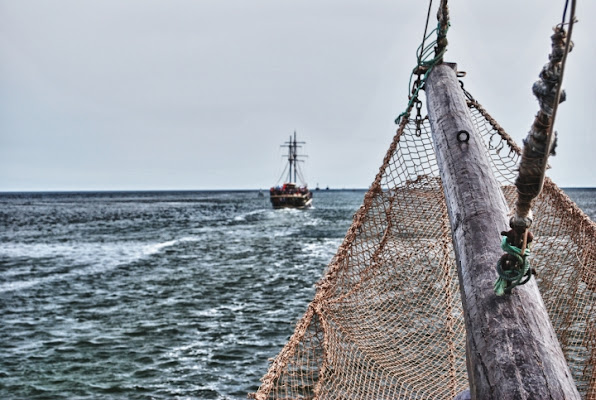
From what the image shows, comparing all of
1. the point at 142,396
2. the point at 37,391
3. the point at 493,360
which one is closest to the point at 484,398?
the point at 493,360

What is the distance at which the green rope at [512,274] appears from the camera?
67.0 inches

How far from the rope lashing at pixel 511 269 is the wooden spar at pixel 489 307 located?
5 centimetres

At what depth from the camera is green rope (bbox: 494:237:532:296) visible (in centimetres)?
170

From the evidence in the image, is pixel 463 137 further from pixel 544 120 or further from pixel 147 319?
pixel 147 319

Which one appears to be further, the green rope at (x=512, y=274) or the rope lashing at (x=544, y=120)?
the green rope at (x=512, y=274)

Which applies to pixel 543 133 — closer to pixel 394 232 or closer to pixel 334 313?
pixel 334 313

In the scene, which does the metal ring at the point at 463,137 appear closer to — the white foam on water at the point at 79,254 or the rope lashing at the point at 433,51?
the rope lashing at the point at 433,51

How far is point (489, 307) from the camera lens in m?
1.77

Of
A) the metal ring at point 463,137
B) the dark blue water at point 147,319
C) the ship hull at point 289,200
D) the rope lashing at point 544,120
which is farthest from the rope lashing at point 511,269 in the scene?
the ship hull at point 289,200

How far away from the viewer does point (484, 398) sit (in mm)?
1606

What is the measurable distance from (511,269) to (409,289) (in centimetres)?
271

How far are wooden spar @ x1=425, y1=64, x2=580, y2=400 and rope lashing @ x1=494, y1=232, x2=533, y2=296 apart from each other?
5 centimetres

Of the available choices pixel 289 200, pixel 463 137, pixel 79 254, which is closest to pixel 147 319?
pixel 463 137

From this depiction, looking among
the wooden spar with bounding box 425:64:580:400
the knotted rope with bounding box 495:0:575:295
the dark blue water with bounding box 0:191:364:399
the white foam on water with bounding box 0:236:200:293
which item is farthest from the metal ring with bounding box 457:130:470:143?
the white foam on water with bounding box 0:236:200:293
